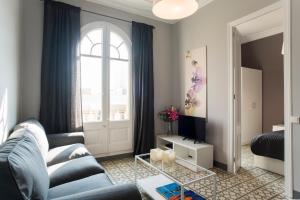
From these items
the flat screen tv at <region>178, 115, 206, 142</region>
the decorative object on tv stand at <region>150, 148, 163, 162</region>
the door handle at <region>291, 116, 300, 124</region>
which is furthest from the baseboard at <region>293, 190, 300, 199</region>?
the decorative object on tv stand at <region>150, 148, 163, 162</region>

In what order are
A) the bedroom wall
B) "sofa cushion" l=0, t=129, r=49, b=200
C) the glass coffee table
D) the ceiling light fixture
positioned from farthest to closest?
the bedroom wall < the glass coffee table < the ceiling light fixture < "sofa cushion" l=0, t=129, r=49, b=200

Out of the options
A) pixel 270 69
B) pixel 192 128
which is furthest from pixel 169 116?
pixel 270 69

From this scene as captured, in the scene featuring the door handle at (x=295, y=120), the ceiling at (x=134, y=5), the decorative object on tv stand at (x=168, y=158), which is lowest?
the decorative object on tv stand at (x=168, y=158)

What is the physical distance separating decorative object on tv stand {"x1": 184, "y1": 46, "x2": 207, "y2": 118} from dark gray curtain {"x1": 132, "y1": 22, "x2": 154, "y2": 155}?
0.75m

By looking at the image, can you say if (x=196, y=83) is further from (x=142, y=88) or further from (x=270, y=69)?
(x=270, y=69)

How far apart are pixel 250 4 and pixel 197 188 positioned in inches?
106

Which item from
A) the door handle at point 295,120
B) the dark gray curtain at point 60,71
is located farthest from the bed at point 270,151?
the dark gray curtain at point 60,71

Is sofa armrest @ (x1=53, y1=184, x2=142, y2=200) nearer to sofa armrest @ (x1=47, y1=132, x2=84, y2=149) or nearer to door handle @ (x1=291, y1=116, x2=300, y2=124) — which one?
sofa armrest @ (x1=47, y1=132, x2=84, y2=149)

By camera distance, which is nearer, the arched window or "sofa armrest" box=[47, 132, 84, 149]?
"sofa armrest" box=[47, 132, 84, 149]

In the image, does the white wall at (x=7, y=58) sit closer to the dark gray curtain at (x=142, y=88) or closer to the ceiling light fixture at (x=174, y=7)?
the ceiling light fixture at (x=174, y=7)

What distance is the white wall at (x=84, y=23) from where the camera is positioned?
2.92 m

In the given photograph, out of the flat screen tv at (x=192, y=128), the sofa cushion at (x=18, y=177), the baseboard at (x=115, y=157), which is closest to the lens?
the sofa cushion at (x=18, y=177)

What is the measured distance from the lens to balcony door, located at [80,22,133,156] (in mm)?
3385

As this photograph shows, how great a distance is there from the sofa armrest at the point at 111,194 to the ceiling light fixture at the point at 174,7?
5.14 feet
